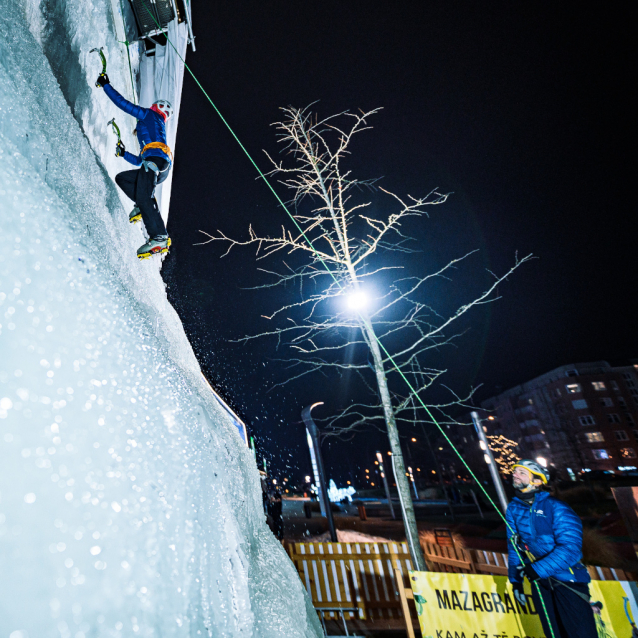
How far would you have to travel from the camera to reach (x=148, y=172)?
11.2 feet

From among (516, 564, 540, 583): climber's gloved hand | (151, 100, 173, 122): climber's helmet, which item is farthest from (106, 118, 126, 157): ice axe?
(516, 564, 540, 583): climber's gloved hand

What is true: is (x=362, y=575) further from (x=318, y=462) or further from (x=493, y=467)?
(x=318, y=462)

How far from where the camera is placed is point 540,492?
11.1 ft

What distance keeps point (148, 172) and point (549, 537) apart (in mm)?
5374

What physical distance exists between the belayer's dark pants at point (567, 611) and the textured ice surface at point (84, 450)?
3071 millimetres

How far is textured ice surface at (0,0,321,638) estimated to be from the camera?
69 centimetres

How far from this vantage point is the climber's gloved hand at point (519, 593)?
3.48m

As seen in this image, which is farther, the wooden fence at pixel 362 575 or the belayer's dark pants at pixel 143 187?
the wooden fence at pixel 362 575

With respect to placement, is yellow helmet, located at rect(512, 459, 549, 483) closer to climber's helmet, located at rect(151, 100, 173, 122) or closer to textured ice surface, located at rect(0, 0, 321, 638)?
textured ice surface, located at rect(0, 0, 321, 638)

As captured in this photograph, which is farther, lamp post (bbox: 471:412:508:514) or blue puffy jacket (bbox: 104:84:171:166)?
lamp post (bbox: 471:412:508:514)

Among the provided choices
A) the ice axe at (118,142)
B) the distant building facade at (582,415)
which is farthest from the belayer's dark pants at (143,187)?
the distant building facade at (582,415)

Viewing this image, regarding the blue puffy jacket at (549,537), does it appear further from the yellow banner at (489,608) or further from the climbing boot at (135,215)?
the climbing boot at (135,215)

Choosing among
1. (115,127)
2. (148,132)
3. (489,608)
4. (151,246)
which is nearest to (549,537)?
(489,608)

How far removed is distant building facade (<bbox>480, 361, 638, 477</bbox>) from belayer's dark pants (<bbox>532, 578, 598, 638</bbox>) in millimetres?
51319
